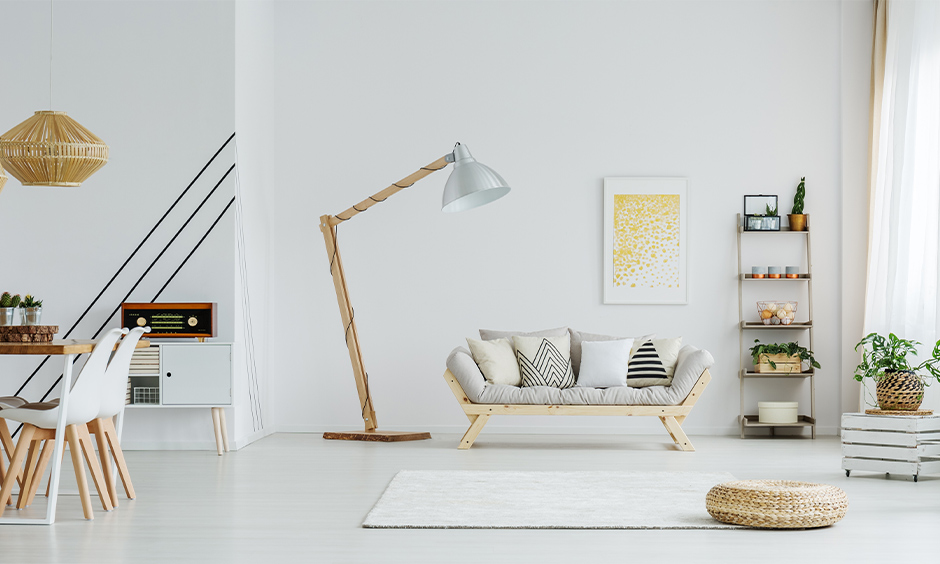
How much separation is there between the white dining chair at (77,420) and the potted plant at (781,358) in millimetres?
4630

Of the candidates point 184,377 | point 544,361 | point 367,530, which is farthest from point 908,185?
point 184,377

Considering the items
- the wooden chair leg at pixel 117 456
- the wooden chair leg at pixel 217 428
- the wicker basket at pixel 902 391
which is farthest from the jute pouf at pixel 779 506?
the wooden chair leg at pixel 217 428

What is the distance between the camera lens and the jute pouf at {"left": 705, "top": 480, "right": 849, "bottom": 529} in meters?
3.58

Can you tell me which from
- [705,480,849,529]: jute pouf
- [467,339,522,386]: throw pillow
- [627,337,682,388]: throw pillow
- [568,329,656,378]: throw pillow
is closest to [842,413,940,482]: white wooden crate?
[705,480,849,529]: jute pouf

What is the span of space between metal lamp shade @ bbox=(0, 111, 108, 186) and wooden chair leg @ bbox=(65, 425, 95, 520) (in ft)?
4.28

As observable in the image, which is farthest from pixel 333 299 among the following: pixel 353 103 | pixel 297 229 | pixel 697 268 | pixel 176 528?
pixel 176 528

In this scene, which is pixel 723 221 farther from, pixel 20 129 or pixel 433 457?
pixel 20 129

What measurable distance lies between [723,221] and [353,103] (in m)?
3.02

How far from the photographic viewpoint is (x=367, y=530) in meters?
3.62

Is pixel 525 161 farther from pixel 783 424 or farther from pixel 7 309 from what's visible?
pixel 7 309

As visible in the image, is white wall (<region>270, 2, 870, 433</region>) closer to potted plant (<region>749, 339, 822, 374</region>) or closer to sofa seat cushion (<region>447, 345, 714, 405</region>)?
potted plant (<region>749, 339, 822, 374</region>)

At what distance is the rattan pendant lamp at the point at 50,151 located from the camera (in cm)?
434

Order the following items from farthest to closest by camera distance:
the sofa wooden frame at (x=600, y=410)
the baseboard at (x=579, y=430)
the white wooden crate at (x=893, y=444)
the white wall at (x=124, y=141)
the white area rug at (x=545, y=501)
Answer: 1. the baseboard at (x=579, y=430)
2. the white wall at (x=124, y=141)
3. the sofa wooden frame at (x=600, y=410)
4. the white wooden crate at (x=893, y=444)
5. the white area rug at (x=545, y=501)

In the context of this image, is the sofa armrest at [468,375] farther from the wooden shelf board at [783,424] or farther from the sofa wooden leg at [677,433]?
the wooden shelf board at [783,424]
